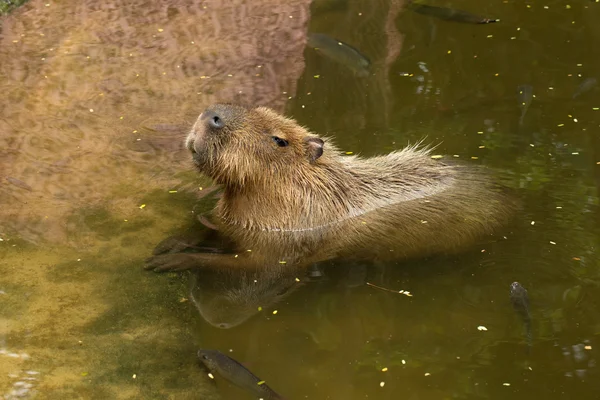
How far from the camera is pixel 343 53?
7.14 meters

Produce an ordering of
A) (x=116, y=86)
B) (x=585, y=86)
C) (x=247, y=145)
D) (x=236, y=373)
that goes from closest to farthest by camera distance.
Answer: (x=236, y=373) < (x=247, y=145) < (x=585, y=86) < (x=116, y=86)

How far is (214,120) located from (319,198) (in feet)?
2.97

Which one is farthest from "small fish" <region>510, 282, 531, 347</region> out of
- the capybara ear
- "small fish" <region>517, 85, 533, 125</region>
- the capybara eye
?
"small fish" <region>517, 85, 533, 125</region>

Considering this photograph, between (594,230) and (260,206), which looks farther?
(260,206)

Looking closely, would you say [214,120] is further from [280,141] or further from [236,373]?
[236,373]

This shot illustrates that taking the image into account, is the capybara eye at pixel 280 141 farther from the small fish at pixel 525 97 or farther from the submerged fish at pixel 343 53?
the small fish at pixel 525 97

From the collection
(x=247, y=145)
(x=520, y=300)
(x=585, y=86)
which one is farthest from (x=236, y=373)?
(x=585, y=86)

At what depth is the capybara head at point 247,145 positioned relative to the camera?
518 centimetres

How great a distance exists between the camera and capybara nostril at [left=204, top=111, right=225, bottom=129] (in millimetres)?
5145

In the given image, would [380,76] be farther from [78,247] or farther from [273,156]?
[78,247]

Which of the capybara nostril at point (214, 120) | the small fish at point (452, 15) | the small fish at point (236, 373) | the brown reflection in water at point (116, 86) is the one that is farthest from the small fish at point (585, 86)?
the small fish at point (236, 373)

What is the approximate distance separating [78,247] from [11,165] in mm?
1233

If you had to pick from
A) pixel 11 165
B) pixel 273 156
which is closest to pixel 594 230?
pixel 273 156

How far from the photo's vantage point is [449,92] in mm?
6871
